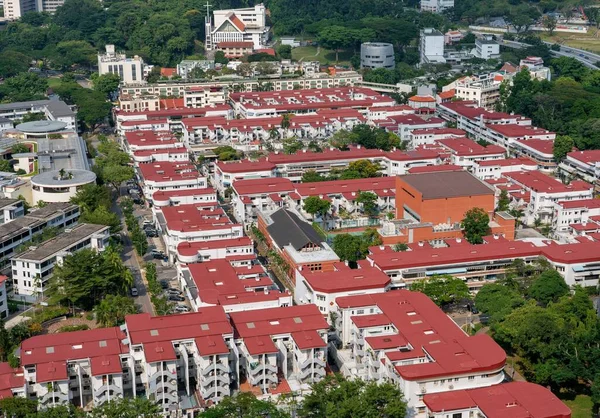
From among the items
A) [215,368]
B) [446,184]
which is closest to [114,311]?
[215,368]

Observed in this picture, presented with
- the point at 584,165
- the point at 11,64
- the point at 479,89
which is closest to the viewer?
the point at 584,165

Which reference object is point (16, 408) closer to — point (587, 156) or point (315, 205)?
point (315, 205)

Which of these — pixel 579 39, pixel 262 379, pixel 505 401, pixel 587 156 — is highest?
pixel 579 39

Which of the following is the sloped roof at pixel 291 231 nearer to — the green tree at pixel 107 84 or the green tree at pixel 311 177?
the green tree at pixel 311 177

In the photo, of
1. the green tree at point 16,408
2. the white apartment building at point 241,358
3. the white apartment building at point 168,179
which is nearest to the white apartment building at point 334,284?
the white apartment building at point 241,358

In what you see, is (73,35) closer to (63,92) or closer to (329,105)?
(63,92)

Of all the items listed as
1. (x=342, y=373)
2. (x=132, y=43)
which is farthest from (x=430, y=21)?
(x=342, y=373)

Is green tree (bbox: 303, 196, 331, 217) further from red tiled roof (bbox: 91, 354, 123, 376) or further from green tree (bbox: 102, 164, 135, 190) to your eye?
red tiled roof (bbox: 91, 354, 123, 376)

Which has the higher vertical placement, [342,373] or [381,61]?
[381,61]
